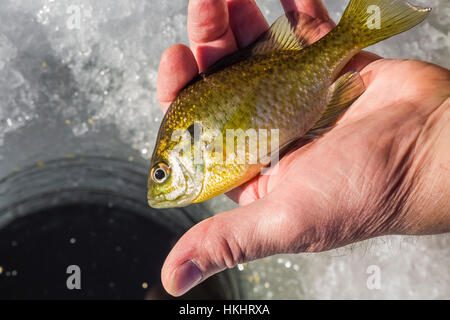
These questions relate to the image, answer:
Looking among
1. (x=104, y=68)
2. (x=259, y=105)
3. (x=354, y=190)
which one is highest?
(x=104, y=68)

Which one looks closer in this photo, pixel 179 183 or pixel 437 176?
pixel 437 176

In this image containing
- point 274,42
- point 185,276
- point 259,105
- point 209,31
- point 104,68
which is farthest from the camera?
point 104,68

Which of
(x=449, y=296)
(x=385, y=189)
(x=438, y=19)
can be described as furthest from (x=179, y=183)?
(x=438, y=19)

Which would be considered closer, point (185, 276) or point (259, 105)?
point (185, 276)

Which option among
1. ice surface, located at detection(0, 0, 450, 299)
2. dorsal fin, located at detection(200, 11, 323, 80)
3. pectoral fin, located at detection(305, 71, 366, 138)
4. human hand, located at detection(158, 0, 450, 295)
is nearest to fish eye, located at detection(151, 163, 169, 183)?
human hand, located at detection(158, 0, 450, 295)

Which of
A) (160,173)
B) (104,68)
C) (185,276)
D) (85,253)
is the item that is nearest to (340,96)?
(160,173)

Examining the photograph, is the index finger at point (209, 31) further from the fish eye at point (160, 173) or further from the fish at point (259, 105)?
the fish eye at point (160, 173)

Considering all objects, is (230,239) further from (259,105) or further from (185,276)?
(259,105)

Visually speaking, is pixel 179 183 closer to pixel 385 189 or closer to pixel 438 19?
pixel 385 189
